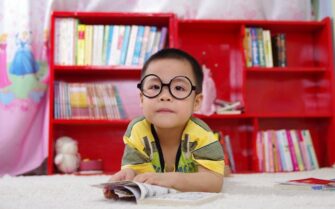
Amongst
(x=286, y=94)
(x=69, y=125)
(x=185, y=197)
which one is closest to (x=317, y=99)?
(x=286, y=94)

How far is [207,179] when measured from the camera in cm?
129

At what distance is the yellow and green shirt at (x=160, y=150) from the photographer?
1.38 m

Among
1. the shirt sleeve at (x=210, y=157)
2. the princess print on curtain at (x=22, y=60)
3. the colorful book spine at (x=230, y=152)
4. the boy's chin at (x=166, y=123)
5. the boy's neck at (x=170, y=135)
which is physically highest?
the princess print on curtain at (x=22, y=60)

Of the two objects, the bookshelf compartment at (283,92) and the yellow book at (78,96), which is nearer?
the yellow book at (78,96)

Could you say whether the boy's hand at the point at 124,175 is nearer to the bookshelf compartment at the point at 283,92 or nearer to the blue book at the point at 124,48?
the blue book at the point at 124,48

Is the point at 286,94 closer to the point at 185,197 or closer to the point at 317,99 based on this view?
the point at 317,99

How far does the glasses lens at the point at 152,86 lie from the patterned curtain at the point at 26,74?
152 cm

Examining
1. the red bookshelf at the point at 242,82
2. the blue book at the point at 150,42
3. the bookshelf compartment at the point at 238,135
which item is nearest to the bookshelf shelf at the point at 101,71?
the red bookshelf at the point at 242,82

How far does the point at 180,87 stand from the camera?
4.43ft

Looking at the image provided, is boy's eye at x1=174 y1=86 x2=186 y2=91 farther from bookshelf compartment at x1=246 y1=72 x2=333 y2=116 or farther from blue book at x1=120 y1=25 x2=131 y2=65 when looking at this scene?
bookshelf compartment at x1=246 y1=72 x2=333 y2=116

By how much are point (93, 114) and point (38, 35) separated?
0.62 meters

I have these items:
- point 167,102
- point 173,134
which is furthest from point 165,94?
point 173,134

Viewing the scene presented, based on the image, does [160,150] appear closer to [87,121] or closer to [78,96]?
[87,121]

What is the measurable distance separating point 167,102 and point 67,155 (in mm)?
1451
